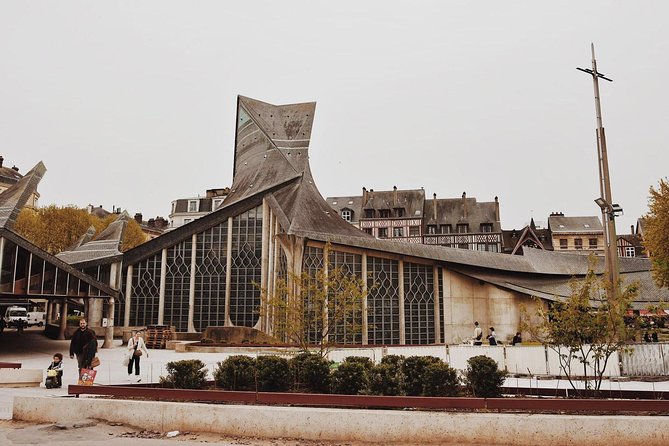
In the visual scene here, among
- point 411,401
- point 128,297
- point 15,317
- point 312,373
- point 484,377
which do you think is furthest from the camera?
point 15,317

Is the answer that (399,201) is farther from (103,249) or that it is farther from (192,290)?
(103,249)

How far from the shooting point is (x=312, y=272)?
31.2 metres

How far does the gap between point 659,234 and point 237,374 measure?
28.3 metres

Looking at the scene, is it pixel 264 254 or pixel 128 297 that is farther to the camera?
pixel 128 297

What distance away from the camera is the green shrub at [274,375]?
1167 centimetres

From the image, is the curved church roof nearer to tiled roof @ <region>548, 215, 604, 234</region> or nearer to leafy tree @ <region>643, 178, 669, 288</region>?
leafy tree @ <region>643, 178, 669, 288</region>

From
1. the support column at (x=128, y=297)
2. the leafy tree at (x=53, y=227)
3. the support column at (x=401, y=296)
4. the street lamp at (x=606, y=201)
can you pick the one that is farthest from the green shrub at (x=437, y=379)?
the leafy tree at (x=53, y=227)

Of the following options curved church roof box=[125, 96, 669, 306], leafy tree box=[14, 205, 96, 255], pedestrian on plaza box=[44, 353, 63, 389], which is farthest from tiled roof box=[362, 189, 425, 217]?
pedestrian on plaza box=[44, 353, 63, 389]

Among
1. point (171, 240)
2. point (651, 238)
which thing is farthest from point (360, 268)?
point (651, 238)

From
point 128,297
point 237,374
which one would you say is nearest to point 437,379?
point 237,374

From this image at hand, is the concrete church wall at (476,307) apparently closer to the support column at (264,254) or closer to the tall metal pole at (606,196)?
the support column at (264,254)

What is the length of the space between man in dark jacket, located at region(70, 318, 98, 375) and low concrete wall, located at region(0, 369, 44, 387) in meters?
1.02

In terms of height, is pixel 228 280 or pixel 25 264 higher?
pixel 228 280

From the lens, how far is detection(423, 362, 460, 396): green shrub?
1084 centimetres
